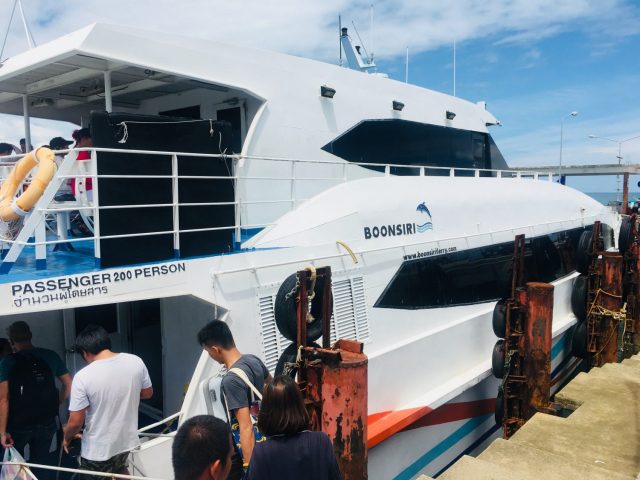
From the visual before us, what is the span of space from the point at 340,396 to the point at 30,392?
203 centimetres

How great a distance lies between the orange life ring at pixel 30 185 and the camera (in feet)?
11.5

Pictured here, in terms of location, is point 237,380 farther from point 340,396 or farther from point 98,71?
A: point 98,71

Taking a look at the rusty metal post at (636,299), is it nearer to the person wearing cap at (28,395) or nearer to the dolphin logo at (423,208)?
the dolphin logo at (423,208)

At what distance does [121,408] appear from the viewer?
3225mm

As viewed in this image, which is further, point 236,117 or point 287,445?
point 236,117

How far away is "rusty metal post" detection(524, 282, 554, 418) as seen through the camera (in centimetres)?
658

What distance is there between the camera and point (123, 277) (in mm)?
3619

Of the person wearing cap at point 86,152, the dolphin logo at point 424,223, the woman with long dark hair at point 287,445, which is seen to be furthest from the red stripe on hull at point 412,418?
the person wearing cap at point 86,152

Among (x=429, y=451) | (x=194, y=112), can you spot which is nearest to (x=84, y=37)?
(x=194, y=112)

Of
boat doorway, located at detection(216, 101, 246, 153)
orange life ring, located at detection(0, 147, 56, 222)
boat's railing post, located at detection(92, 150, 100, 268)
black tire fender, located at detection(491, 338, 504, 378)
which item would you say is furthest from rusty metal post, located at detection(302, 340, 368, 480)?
black tire fender, located at detection(491, 338, 504, 378)

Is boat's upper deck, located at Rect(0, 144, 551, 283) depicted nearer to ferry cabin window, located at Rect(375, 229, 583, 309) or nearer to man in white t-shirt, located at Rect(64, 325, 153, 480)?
man in white t-shirt, located at Rect(64, 325, 153, 480)

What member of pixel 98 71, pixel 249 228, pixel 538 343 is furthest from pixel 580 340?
pixel 98 71

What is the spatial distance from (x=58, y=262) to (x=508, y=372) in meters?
5.24

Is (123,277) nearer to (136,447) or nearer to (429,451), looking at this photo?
(136,447)
